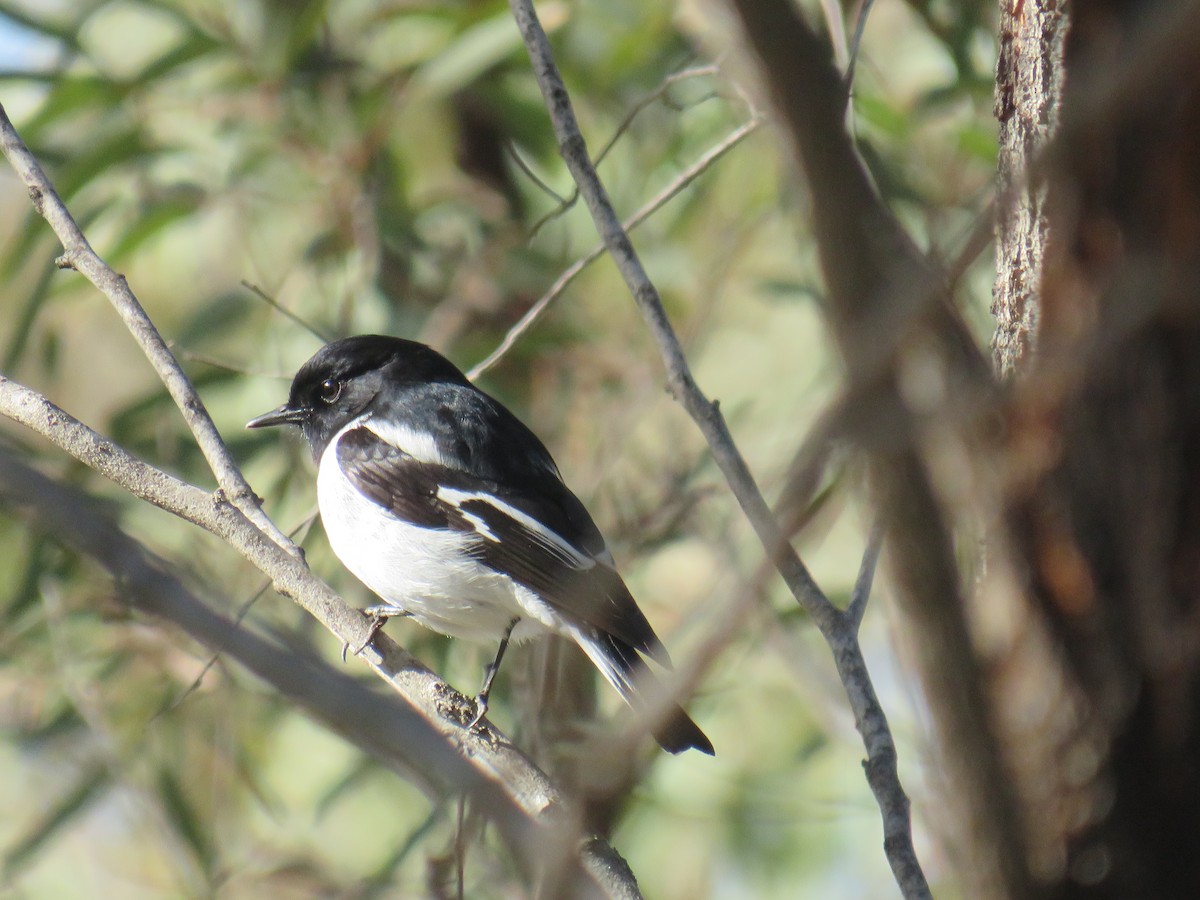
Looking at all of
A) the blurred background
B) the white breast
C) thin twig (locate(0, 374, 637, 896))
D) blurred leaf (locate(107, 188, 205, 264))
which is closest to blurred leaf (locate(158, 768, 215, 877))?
the blurred background

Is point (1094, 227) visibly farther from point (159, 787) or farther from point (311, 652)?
point (159, 787)

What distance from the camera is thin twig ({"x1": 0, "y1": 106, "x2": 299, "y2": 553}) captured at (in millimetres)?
2301

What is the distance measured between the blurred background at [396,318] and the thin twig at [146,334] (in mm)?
987

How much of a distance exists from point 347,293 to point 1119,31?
8.72ft

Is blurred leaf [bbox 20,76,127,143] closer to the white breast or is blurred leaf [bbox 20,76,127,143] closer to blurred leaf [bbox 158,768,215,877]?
the white breast

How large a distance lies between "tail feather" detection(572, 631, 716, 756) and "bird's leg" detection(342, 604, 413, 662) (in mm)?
416

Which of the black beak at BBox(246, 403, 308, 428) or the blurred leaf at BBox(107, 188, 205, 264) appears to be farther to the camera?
the blurred leaf at BBox(107, 188, 205, 264)

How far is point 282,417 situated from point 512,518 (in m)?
0.84

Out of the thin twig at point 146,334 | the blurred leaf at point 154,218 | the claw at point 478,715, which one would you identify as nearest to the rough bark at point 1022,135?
the claw at point 478,715

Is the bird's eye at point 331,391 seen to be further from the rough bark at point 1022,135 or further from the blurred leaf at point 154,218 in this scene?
the rough bark at point 1022,135

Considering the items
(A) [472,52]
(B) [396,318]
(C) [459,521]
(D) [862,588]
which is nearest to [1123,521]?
(D) [862,588]

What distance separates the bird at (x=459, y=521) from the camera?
279cm

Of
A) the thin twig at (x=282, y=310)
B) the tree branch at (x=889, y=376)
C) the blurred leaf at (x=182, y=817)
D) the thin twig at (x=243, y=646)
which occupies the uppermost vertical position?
the thin twig at (x=282, y=310)

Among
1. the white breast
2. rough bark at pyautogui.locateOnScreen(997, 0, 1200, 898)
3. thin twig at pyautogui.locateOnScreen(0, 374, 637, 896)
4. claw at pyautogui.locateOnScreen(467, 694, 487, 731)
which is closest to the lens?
rough bark at pyautogui.locateOnScreen(997, 0, 1200, 898)
